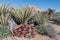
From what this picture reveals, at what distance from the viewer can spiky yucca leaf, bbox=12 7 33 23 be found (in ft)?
36.6

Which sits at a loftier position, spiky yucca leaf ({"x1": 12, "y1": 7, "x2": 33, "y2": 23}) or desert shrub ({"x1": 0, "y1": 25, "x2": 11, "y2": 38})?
spiky yucca leaf ({"x1": 12, "y1": 7, "x2": 33, "y2": 23})

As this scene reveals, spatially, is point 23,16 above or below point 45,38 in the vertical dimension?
above

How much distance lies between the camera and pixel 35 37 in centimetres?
947

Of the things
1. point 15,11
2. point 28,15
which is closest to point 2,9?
point 15,11

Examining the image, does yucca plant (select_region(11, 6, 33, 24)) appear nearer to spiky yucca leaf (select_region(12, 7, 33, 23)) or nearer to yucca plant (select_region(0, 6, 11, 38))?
spiky yucca leaf (select_region(12, 7, 33, 23))

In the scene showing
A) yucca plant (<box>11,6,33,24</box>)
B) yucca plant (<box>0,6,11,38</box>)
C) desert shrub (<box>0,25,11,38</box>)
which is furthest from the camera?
yucca plant (<box>11,6,33,24</box>)

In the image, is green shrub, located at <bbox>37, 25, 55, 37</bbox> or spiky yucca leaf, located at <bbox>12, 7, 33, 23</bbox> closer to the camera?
green shrub, located at <bbox>37, 25, 55, 37</bbox>

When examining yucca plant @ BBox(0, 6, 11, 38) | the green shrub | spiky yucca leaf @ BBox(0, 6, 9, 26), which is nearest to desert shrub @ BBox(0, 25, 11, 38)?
yucca plant @ BBox(0, 6, 11, 38)

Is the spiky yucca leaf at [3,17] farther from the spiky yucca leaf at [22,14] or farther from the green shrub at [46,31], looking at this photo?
the green shrub at [46,31]

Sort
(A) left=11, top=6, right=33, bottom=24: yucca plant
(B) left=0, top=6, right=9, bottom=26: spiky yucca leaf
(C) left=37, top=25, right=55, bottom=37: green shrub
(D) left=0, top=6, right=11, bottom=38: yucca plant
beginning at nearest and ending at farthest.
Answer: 1. (D) left=0, top=6, right=11, bottom=38: yucca plant
2. (C) left=37, top=25, right=55, bottom=37: green shrub
3. (B) left=0, top=6, right=9, bottom=26: spiky yucca leaf
4. (A) left=11, top=6, right=33, bottom=24: yucca plant

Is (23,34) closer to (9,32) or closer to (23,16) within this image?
(9,32)

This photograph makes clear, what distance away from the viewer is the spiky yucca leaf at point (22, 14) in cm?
1115

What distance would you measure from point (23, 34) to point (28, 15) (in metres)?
2.34

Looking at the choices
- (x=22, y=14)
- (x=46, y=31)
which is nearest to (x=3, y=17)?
(x=22, y=14)
